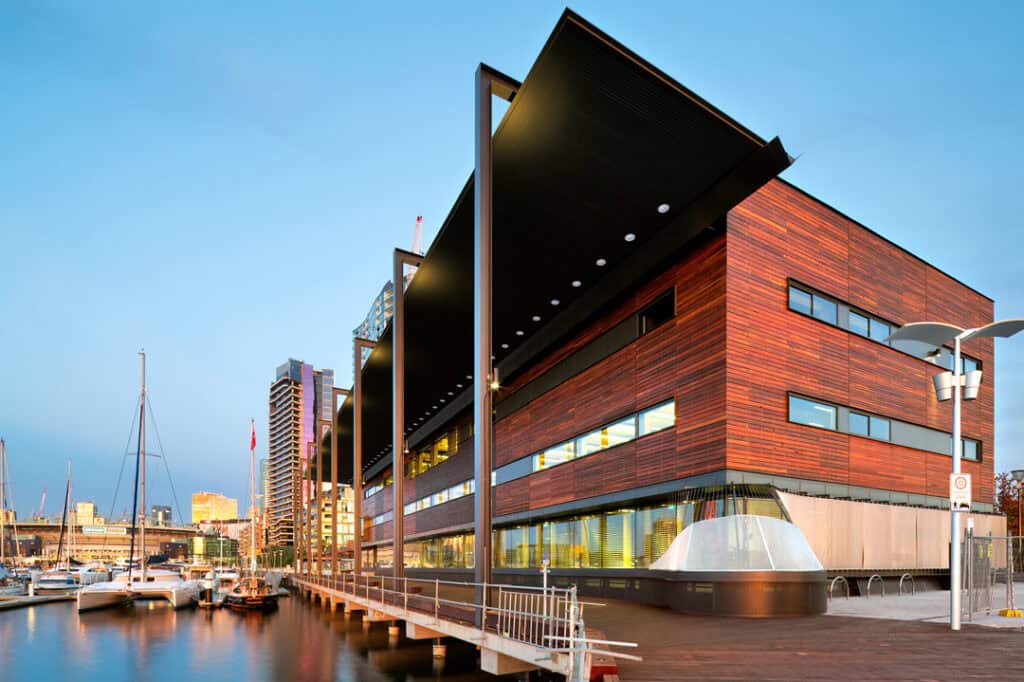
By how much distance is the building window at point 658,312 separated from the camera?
765 inches

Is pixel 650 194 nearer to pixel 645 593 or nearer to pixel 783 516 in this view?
pixel 783 516

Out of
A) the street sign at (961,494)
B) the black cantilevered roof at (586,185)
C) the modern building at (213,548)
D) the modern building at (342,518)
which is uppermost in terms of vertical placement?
the black cantilevered roof at (586,185)

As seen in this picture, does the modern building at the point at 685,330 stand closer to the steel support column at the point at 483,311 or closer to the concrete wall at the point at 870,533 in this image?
the concrete wall at the point at 870,533

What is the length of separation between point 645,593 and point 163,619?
2652 cm

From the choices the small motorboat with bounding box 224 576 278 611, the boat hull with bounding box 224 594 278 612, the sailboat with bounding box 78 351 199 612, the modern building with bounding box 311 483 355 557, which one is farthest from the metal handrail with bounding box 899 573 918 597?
the modern building with bounding box 311 483 355 557

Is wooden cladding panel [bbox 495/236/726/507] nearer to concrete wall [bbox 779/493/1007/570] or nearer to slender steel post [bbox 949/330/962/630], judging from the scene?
concrete wall [bbox 779/493/1007/570]

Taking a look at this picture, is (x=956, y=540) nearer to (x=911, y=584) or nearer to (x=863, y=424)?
(x=863, y=424)

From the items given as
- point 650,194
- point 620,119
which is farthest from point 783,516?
point 620,119

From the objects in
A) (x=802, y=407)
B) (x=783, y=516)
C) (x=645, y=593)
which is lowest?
(x=645, y=593)

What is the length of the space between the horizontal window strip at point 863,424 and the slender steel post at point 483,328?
8.85m

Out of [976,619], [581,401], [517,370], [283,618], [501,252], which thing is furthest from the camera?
[283,618]

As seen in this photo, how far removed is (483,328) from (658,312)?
7.78 metres

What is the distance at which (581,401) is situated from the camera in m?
24.3

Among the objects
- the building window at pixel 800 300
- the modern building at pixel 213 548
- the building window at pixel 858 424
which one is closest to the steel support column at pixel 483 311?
the building window at pixel 800 300
